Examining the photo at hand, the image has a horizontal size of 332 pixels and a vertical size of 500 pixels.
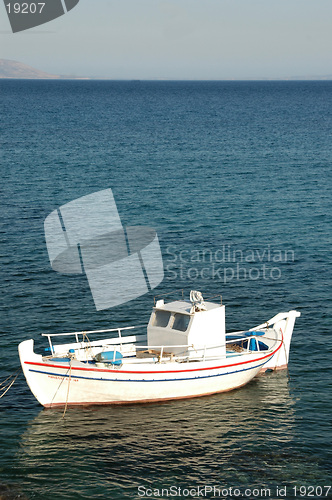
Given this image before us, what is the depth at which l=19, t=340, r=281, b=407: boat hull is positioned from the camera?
31797 mm

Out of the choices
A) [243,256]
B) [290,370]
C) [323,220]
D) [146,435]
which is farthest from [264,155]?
[146,435]

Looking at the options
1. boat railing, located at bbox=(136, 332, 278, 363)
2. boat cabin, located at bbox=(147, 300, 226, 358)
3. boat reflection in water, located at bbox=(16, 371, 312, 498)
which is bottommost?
boat reflection in water, located at bbox=(16, 371, 312, 498)

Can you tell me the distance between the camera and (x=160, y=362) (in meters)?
33.2

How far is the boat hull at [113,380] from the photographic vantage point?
31.8 metres

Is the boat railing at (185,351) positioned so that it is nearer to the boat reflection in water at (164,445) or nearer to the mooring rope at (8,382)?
the boat reflection in water at (164,445)

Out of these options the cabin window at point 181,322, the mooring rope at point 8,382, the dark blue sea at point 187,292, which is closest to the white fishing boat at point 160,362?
the cabin window at point 181,322

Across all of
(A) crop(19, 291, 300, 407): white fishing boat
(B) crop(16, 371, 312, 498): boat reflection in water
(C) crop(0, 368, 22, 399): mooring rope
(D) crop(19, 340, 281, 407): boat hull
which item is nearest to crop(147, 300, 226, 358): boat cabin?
(A) crop(19, 291, 300, 407): white fishing boat

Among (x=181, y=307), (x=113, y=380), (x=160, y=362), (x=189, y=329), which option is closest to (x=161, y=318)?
(x=181, y=307)

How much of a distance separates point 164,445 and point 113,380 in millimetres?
4488

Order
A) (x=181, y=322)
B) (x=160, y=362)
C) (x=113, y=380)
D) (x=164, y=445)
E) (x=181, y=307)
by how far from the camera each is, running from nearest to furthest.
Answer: (x=164, y=445) < (x=113, y=380) < (x=160, y=362) < (x=181, y=322) < (x=181, y=307)

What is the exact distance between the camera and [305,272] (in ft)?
170

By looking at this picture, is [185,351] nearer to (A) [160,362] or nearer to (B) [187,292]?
(A) [160,362]

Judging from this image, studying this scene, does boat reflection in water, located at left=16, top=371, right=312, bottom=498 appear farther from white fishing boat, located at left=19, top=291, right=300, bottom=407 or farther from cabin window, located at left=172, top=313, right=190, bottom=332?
cabin window, located at left=172, top=313, right=190, bottom=332

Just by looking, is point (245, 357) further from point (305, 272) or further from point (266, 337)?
point (305, 272)
